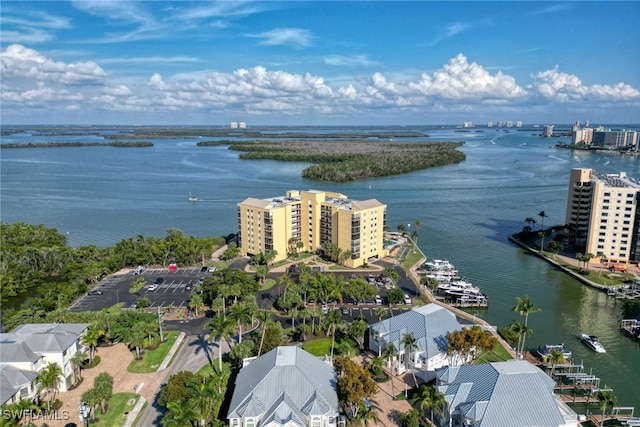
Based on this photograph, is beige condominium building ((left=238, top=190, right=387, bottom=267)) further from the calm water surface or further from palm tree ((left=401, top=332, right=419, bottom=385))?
palm tree ((left=401, top=332, right=419, bottom=385))

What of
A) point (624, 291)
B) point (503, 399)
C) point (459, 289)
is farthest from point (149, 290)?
point (624, 291)

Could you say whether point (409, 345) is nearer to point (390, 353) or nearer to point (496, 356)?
point (390, 353)

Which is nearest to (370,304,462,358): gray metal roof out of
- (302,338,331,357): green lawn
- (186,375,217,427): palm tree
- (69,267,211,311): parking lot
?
(302,338,331,357): green lawn

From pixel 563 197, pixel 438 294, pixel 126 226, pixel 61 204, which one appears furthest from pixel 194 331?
pixel 563 197

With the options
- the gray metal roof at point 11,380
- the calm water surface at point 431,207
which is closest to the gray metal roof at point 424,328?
the calm water surface at point 431,207

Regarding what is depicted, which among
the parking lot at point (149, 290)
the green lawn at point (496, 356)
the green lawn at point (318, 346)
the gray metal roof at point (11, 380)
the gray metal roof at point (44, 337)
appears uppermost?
Result: the gray metal roof at point (44, 337)

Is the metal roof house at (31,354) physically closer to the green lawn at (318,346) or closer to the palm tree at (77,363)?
the palm tree at (77,363)

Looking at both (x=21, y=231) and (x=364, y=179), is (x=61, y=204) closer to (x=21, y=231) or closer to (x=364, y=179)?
(x=21, y=231)
